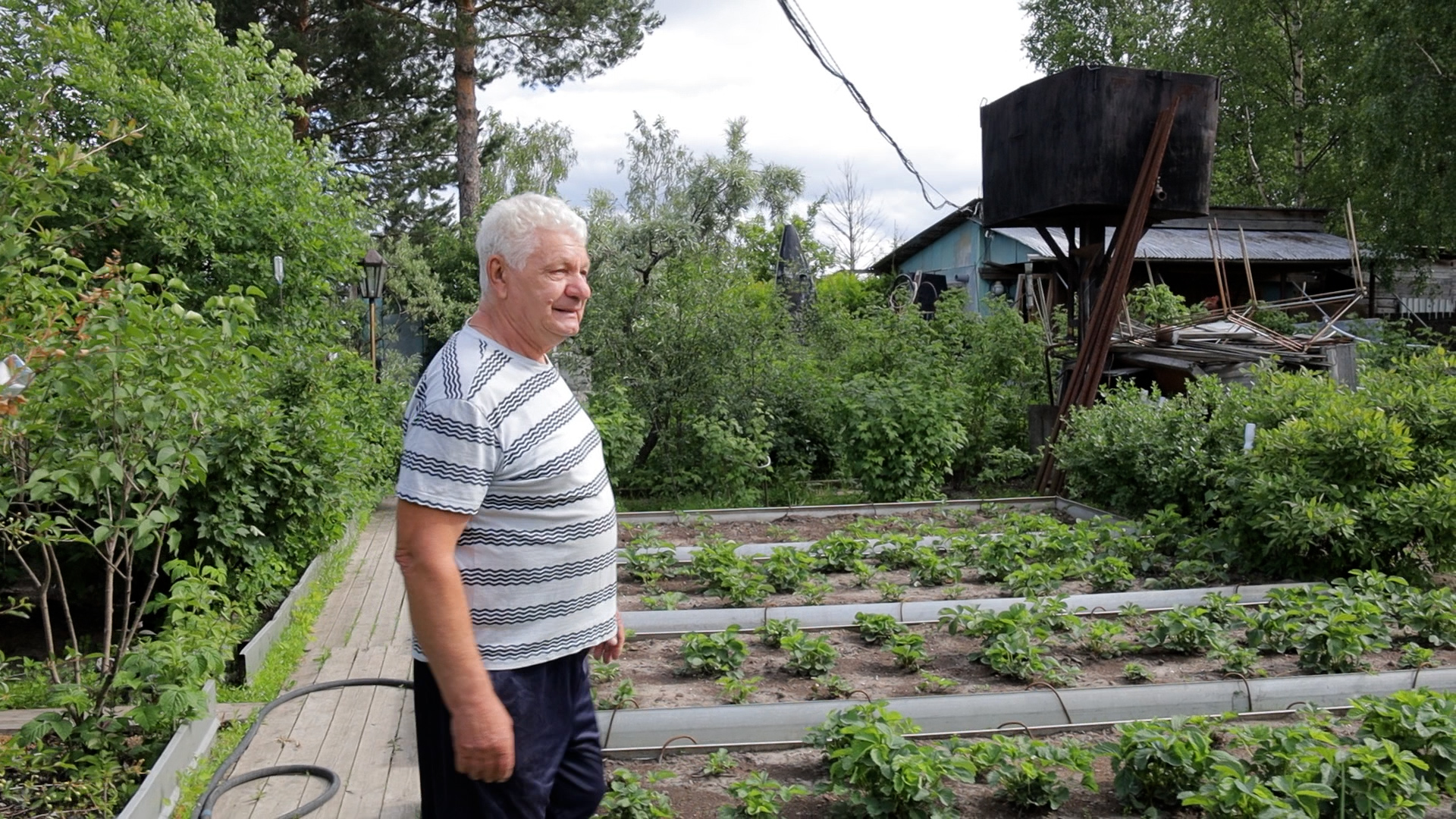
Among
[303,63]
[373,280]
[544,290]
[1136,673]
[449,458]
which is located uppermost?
[303,63]

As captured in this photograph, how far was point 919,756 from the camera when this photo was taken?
2984mm

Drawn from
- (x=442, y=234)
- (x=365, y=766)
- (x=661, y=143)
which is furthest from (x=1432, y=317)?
(x=365, y=766)

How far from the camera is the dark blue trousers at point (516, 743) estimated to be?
208 cm

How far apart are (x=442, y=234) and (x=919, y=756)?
1770 centimetres

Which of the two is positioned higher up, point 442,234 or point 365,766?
point 442,234

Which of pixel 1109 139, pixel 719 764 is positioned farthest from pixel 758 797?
pixel 1109 139

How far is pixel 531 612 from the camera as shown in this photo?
6.95 feet

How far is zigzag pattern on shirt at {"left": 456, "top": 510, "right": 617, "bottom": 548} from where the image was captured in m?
2.08

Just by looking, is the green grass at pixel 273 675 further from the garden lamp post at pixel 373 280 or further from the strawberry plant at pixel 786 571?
the garden lamp post at pixel 373 280

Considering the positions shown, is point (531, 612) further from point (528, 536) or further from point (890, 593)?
point (890, 593)

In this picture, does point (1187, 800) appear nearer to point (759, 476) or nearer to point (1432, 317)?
point (759, 476)

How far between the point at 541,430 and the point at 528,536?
0.69 feet

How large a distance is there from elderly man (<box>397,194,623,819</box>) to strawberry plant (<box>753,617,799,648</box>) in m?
2.43

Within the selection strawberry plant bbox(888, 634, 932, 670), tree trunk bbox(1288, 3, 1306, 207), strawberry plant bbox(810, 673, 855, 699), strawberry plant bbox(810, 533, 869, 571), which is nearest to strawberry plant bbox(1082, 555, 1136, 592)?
strawberry plant bbox(810, 533, 869, 571)
